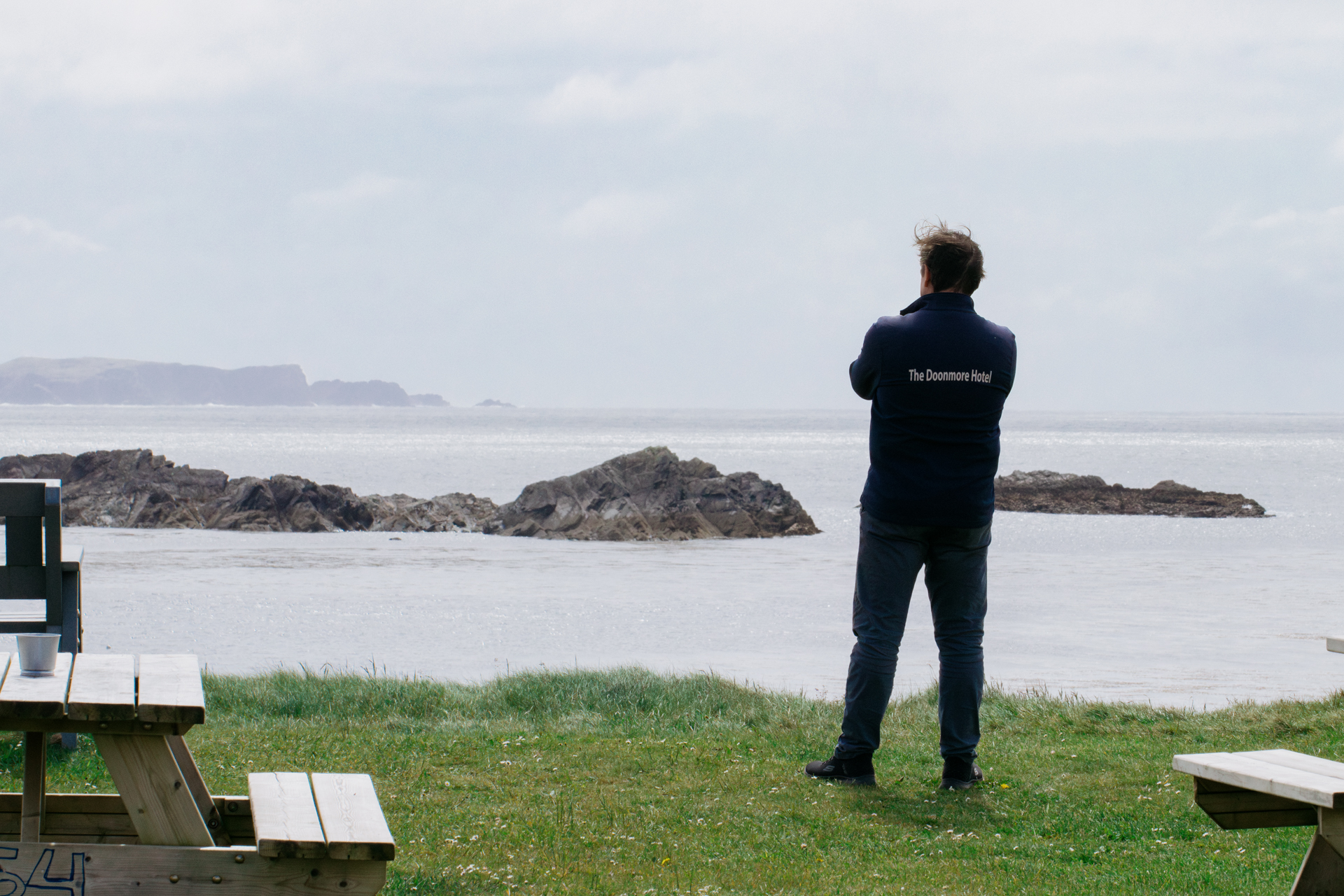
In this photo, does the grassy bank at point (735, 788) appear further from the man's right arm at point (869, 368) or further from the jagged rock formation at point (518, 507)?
the jagged rock formation at point (518, 507)

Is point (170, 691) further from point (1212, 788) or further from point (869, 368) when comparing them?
point (869, 368)

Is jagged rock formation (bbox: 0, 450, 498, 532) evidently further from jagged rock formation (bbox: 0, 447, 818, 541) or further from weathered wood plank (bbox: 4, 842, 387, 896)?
weathered wood plank (bbox: 4, 842, 387, 896)

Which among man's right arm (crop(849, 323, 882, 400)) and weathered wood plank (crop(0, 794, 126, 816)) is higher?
man's right arm (crop(849, 323, 882, 400))

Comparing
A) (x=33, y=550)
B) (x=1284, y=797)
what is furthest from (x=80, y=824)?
(x=1284, y=797)

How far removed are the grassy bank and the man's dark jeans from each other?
36cm

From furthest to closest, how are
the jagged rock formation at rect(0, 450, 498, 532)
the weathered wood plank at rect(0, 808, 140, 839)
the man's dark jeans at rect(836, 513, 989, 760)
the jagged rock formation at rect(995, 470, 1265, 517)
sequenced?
the jagged rock formation at rect(995, 470, 1265, 517) < the jagged rock formation at rect(0, 450, 498, 532) < the man's dark jeans at rect(836, 513, 989, 760) < the weathered wood plank at rect(0, 808, 140, 839)

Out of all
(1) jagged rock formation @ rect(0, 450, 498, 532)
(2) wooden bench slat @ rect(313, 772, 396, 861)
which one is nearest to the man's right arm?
(2) wooden bench slat @ rect(313, 772, 396, 861)

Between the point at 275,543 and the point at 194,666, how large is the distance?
2568 centimetres

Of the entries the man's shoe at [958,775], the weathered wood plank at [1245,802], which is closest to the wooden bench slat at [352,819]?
the weathered wood plank at [1245,802]

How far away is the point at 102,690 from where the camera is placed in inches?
123

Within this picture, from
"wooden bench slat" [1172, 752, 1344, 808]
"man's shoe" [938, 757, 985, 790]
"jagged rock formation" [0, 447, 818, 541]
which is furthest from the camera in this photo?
"jagged rock formation" [0, 447, 818, 541]

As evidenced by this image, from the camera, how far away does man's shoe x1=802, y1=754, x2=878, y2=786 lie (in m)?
5.63

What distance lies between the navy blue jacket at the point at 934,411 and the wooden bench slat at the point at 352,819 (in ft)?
8.49

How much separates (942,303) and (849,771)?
208 cm
